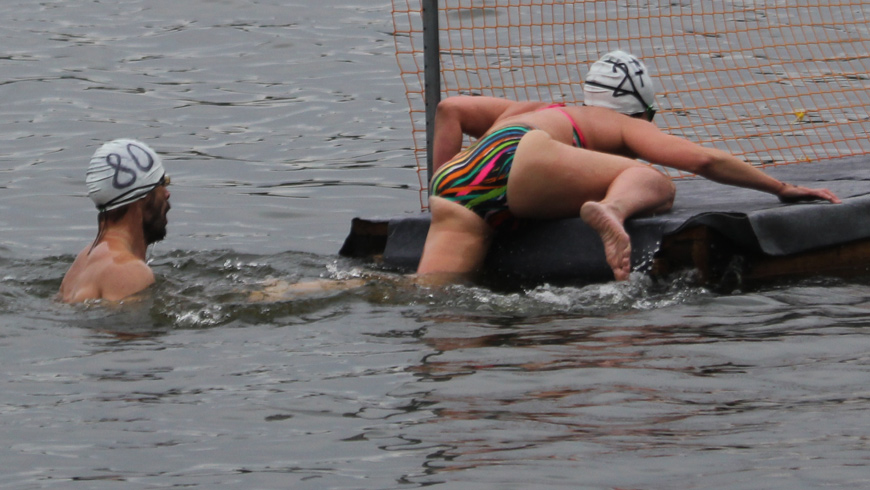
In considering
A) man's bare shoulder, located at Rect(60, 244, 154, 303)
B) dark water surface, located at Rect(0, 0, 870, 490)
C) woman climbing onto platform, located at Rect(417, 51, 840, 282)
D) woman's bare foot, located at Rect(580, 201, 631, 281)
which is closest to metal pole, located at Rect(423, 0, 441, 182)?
woman climbing onto platform, located at Rect(417, 51, 840, 282)

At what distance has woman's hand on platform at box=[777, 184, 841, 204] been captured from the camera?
22.4ft

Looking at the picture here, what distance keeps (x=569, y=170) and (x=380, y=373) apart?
6.39 feet

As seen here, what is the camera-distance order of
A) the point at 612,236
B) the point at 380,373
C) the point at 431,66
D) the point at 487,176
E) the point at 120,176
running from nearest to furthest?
the point at 380,373
the point at 612,236
the point at 120,176
the point at 487,176
the point at 431,66

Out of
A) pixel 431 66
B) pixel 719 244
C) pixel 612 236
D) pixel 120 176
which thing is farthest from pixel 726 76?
pixel 120 176

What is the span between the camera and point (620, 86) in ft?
22.9

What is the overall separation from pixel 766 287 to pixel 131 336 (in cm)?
307

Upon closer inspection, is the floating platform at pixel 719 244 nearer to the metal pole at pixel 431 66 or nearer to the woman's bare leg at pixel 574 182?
the woman's bare leg at pixel 574 182

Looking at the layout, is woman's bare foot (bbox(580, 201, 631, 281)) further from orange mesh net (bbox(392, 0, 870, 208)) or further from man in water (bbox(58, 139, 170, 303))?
orange mesh net (bbox(392, 0, 870, 208))

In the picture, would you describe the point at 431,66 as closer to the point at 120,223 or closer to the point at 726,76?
the point at 120,223

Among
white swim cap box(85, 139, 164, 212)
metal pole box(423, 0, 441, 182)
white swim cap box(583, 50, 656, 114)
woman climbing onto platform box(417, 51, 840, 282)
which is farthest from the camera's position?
metal pole box(423, 0, 441, 182)

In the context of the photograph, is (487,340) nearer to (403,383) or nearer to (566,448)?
(403,383)

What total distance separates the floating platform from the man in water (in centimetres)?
153

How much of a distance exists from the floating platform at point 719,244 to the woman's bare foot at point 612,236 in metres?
0.31

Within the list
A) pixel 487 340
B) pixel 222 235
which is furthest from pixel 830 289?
pixel 222 235
